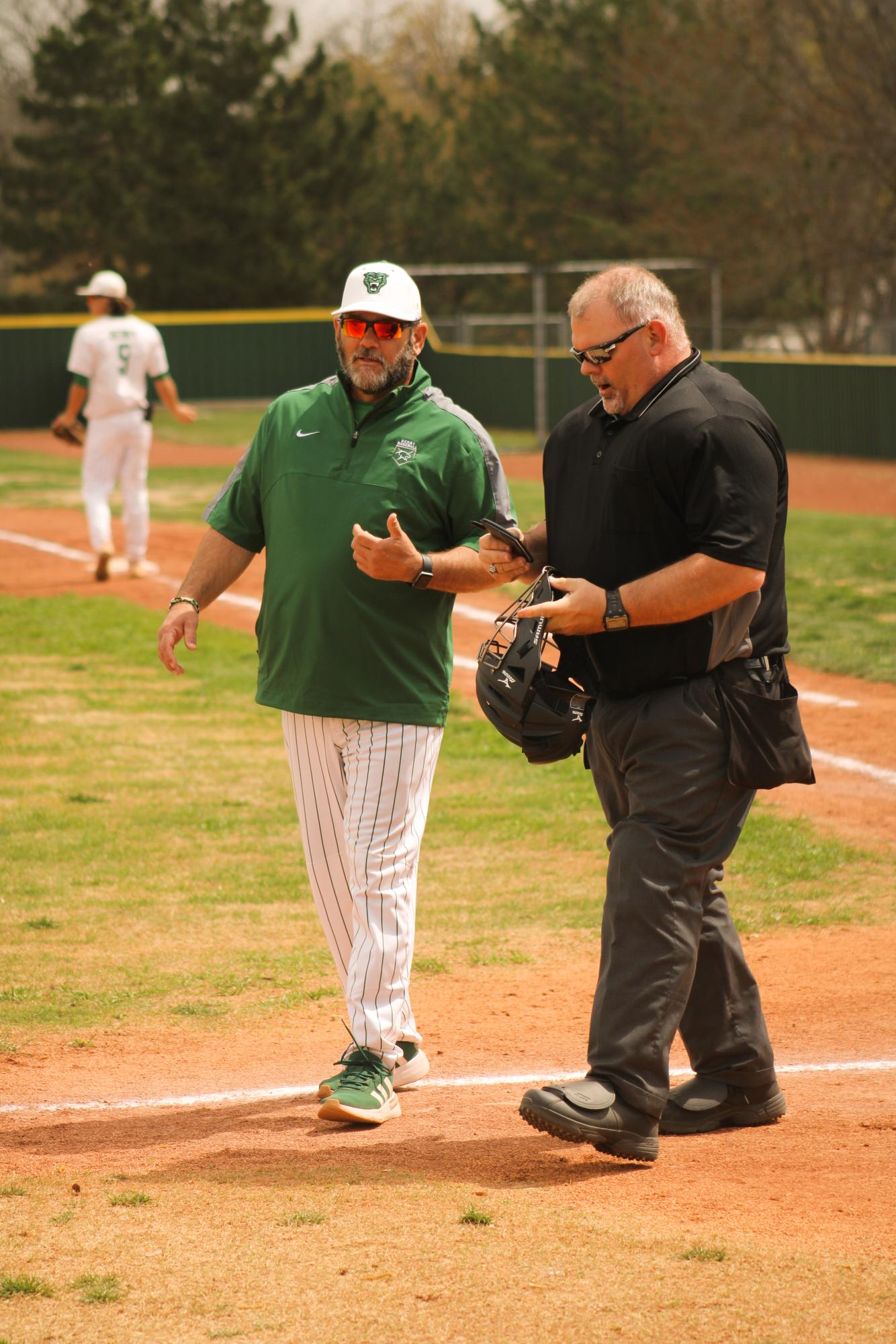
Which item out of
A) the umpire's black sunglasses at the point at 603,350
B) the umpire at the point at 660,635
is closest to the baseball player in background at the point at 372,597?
the umpire at the point at 660,635

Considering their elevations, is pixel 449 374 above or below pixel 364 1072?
above

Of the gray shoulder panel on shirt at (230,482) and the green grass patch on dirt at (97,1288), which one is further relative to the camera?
the gray shoulder panel on shirt at (230,482)

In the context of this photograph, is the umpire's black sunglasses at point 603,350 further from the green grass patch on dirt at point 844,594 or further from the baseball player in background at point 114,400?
the baseball player in background at point 114,400

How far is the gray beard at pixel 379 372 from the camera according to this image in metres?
4.25

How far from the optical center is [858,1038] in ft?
15.9

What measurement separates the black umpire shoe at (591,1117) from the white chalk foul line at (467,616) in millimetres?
4268

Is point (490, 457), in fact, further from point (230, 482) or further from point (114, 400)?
point (114, 400)

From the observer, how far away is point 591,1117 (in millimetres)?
3701

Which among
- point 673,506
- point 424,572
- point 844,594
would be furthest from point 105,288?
point 673,506

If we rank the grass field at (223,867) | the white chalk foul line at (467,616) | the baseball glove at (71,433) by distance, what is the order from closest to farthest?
the grass field at (223,867)
the white chalk foul line at (467,616)
the baseball glove at (71,433)

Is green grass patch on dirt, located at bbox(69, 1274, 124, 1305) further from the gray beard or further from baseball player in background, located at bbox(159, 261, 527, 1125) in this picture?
the gray beard

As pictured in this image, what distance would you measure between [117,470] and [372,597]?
9.17 m

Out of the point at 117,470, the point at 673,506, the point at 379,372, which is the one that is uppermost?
the point at 379,372

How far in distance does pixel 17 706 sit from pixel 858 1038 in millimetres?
6165
